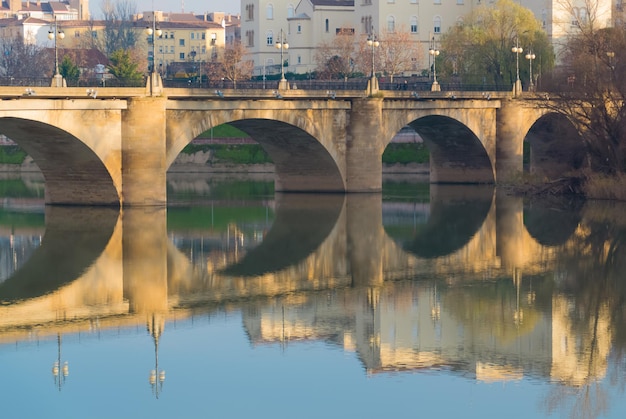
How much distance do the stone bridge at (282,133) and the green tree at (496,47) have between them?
43.0ft

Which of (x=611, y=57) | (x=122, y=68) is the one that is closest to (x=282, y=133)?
(x=611, y=57)

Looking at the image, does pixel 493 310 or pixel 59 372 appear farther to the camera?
pixel 493 310

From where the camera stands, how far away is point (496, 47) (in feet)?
330

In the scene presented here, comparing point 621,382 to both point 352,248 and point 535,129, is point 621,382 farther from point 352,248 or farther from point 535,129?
point 535,129

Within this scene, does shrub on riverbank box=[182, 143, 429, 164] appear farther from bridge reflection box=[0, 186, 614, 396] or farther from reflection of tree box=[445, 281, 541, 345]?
reflection of tree box=[445, 281, 541, 345]

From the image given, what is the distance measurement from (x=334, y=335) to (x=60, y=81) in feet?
83.4

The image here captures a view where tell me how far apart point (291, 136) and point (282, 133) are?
45 centimetres

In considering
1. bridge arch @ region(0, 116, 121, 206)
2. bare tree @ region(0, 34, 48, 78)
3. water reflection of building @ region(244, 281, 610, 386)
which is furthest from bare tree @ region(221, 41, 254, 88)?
water reflection of building @ region(244, 281, 610, 386)

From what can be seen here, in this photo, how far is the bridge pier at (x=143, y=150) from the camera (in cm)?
5528

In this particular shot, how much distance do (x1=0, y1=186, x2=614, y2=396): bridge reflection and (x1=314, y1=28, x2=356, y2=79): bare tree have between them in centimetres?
7017

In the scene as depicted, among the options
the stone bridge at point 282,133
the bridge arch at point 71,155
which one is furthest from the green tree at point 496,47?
the bridge arch at point 71,155

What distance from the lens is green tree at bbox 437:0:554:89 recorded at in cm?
9950

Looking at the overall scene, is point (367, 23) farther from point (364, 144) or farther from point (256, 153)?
point (364, 144)

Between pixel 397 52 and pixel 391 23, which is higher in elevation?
pixel 391 23
